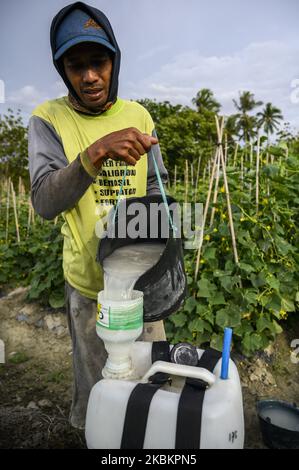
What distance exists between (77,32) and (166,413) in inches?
52.5

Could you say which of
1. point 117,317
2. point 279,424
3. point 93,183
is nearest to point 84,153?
point 93,183

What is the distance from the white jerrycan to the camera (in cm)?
97

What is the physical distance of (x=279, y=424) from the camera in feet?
7.72

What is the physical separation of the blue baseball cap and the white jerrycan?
3.86 feet

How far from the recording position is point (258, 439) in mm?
2402

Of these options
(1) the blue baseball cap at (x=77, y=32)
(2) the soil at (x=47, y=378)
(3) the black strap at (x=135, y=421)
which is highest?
(1) the blue baseball cap at (x=77, y=32)

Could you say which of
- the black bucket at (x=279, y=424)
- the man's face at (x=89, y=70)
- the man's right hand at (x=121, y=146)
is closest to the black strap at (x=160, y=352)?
the man's right hand at (x=121, y=146)

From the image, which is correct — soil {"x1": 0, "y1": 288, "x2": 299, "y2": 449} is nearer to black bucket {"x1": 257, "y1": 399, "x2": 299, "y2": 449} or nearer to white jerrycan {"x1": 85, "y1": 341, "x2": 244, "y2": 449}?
black bucket {"x1": 257, "y1": 399, "x2": 299, "y2": 449}

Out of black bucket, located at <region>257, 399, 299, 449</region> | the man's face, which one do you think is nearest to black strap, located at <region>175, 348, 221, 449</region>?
the man's face

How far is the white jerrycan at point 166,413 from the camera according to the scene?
3.20 ft

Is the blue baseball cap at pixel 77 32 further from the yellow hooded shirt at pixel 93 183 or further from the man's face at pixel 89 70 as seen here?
the yellow hooded shirt at pixel 93 183

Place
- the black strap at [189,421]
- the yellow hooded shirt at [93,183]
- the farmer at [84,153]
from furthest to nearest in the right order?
the yellow hooded shirt at [93,183] < the farmer at [84,153] < the black strap at [189,421]

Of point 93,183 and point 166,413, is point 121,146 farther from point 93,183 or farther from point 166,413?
point 166,413

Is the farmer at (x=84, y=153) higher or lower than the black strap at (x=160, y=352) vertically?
higher
